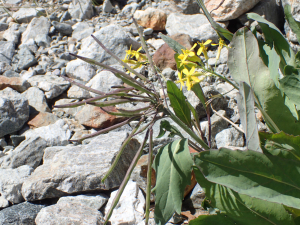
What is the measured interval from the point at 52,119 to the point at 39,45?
2.08 metres

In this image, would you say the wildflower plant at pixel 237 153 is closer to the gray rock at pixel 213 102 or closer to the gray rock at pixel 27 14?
the gray rock at pixel 213 102

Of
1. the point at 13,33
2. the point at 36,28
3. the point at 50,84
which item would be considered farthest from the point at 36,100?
the point at 13,33

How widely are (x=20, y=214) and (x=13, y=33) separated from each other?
409 centimetres

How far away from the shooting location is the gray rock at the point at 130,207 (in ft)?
7.33

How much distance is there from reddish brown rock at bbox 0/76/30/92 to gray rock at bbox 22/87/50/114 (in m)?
0.15

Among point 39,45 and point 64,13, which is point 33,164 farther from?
point 64,13

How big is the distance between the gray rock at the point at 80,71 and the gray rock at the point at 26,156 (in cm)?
138

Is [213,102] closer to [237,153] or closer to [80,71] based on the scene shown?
[237,153]

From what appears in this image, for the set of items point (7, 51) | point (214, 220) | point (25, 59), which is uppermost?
point (7, 51)

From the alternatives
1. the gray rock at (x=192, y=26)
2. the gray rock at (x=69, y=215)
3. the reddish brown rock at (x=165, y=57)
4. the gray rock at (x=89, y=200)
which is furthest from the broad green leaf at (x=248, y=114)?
the gray rock at (x=192, y=26)

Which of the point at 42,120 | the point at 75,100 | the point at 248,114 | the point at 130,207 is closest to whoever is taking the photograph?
the point at 248,114

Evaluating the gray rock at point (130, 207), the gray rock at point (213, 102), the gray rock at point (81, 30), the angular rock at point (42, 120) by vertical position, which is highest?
the gray rock at point (81, 30)

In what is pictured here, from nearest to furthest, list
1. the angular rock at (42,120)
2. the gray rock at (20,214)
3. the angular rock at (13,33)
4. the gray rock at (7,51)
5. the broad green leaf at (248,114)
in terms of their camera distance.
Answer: the broad green leaf at (248,114)
the gray rock at (20,214)
the angular rock at (42,120)
the gray rock at (7,51)
the angular rock at (13,33)

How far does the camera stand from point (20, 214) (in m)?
2.38
